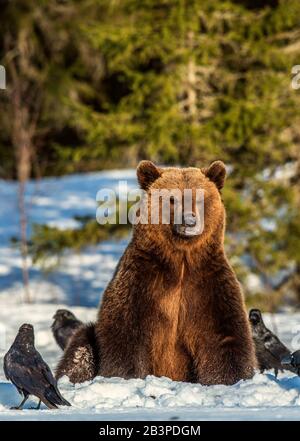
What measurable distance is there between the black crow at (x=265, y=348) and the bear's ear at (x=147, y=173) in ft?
6.39

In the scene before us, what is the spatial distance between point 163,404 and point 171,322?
92 cm

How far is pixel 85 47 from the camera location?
24.9 meters

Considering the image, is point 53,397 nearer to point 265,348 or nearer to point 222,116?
point 265,348

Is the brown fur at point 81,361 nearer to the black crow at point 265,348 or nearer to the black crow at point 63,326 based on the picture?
the black crow at point 265,348

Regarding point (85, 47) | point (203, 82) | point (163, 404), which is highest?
point (85, 47)

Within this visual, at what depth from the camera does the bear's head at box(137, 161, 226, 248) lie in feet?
21.9

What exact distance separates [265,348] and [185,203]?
216 cm

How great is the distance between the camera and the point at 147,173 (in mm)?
7094

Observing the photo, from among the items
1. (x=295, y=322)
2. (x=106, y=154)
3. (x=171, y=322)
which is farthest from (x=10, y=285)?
(x=171, y=322)

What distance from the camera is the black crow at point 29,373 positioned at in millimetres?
5695

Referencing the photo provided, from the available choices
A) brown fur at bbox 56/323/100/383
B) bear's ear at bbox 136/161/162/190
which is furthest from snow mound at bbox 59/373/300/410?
bear's ear at bbox 136/161/162/190

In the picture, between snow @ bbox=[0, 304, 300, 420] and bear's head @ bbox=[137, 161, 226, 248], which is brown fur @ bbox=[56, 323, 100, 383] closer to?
snow @ bbox=[0, 304, 300, 420]

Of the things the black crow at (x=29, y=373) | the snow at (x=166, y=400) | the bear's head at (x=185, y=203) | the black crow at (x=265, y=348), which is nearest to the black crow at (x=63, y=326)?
the black crow at (x=265, y=348)

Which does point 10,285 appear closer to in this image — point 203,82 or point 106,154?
point 106,154
